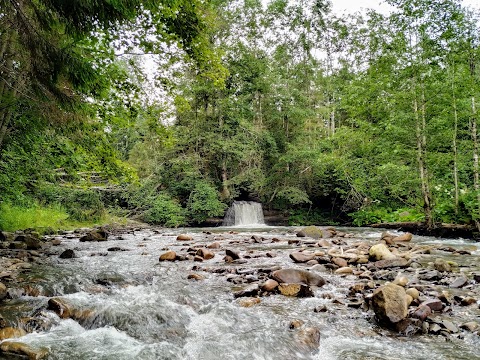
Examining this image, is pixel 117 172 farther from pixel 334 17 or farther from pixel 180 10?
pixel 334 17

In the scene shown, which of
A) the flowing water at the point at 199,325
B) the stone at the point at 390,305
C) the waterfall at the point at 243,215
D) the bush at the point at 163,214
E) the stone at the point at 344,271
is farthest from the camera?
the waterfall at the point at 243,215

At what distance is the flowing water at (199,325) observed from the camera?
118 inches

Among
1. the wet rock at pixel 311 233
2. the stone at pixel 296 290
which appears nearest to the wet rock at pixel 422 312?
the stone at pixel 296 290

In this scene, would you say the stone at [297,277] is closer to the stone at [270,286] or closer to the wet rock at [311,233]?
the stone at [270,286]

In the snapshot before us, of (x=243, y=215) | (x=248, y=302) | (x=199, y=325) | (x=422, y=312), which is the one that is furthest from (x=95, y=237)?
(x=243, y=215)

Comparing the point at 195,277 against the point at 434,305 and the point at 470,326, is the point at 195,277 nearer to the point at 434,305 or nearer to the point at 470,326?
the point at 434,305

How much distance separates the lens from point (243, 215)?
75.5 feet

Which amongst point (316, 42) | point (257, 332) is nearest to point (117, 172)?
point (257, 332)

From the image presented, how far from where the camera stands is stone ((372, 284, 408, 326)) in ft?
11.3

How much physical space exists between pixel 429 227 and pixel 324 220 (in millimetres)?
11563

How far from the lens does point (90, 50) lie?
7.02 meters

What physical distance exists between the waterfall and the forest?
873 millimetres

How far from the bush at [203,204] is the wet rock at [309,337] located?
19.2m

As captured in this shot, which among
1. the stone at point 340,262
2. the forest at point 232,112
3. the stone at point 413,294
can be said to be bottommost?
the stone at point 340,262
